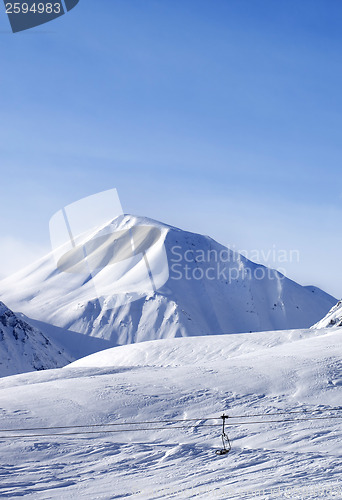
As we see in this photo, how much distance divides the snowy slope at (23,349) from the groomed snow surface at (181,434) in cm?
8430

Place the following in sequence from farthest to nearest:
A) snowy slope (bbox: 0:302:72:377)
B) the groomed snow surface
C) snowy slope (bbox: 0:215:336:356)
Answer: snowy slope (bbox: 0:215:336:356)
snowy slope (bbox: 0:302:72:377)
the groomed snow surface

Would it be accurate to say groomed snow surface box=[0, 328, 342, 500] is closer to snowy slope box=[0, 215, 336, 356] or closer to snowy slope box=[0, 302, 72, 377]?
snowy slope box=[0, 302, 72, 377]

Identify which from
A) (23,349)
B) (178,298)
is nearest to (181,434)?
(23,349)

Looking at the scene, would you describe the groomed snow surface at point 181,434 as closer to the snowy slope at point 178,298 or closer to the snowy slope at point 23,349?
the snowy slope at point 23,349

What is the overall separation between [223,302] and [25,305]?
5405 cm

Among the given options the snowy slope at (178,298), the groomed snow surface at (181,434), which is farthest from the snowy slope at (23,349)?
the groomed snow surface at (181,434)

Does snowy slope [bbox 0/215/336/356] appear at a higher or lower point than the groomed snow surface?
lower

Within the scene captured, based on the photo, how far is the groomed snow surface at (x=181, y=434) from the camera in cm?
1591

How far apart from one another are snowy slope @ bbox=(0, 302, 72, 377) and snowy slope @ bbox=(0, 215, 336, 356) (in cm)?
1696

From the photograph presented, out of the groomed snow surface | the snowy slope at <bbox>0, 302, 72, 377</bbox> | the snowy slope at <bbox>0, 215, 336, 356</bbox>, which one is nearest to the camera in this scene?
the groomed snow surface

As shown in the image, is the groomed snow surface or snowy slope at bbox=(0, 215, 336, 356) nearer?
the groomed snow surface

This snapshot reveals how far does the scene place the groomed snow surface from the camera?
1591 cm

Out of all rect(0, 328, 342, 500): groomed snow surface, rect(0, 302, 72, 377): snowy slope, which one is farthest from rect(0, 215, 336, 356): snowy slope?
rect(0, 328, 342, 500): groomed snow surface

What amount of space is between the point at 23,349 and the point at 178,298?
44.4 meters
